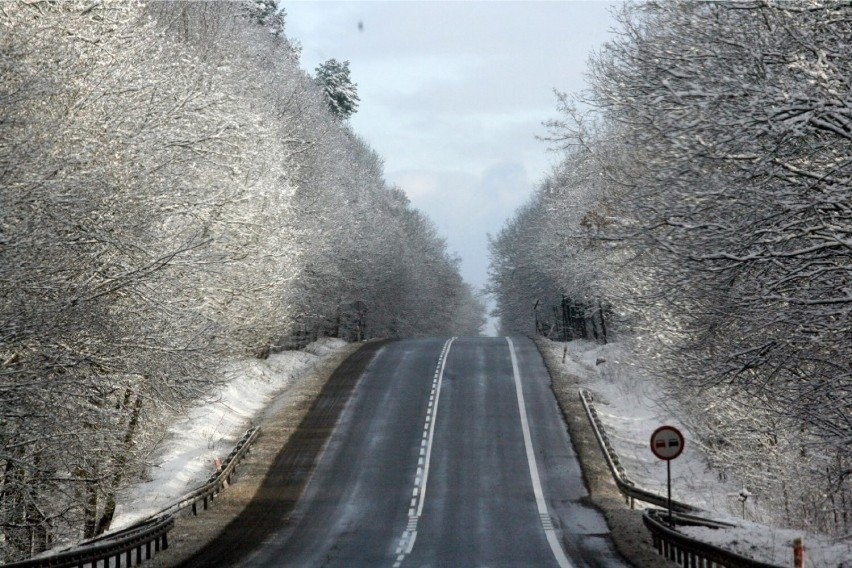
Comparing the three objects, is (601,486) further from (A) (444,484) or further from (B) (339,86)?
(B) (339,86)

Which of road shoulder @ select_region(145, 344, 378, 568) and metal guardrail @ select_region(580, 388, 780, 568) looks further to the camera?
road shoulder @ select_region(145, 344, 378, 568)

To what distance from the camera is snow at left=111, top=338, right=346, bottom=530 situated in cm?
2766

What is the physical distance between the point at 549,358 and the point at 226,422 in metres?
19.3

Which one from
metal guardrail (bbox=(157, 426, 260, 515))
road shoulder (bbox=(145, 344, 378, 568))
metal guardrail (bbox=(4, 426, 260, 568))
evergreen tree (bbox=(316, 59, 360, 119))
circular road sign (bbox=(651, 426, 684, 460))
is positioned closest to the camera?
metal guardrail (bbox=(4, 426, 260, 568))

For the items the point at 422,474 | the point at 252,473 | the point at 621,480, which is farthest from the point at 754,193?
the point at 252,473

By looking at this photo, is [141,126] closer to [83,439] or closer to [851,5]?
[83,439]

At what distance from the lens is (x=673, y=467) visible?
1325 inches

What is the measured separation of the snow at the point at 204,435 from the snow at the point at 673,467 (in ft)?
35.4

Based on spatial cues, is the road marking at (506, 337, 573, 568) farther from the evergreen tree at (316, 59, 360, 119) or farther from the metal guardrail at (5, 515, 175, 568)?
the evergreen tree at (316, 59, 360, 119)

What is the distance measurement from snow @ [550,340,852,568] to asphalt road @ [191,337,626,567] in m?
2.45

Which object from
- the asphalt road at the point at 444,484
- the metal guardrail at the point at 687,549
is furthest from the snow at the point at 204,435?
the metal guardrail at the point at 687,549

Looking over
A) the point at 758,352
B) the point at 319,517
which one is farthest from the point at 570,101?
the point at 758,352

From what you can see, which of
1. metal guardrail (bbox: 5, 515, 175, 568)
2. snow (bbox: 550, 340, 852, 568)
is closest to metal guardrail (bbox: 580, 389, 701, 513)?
snow (bbox: 550, 340, 852, 568)

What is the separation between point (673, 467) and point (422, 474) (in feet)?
33.6
